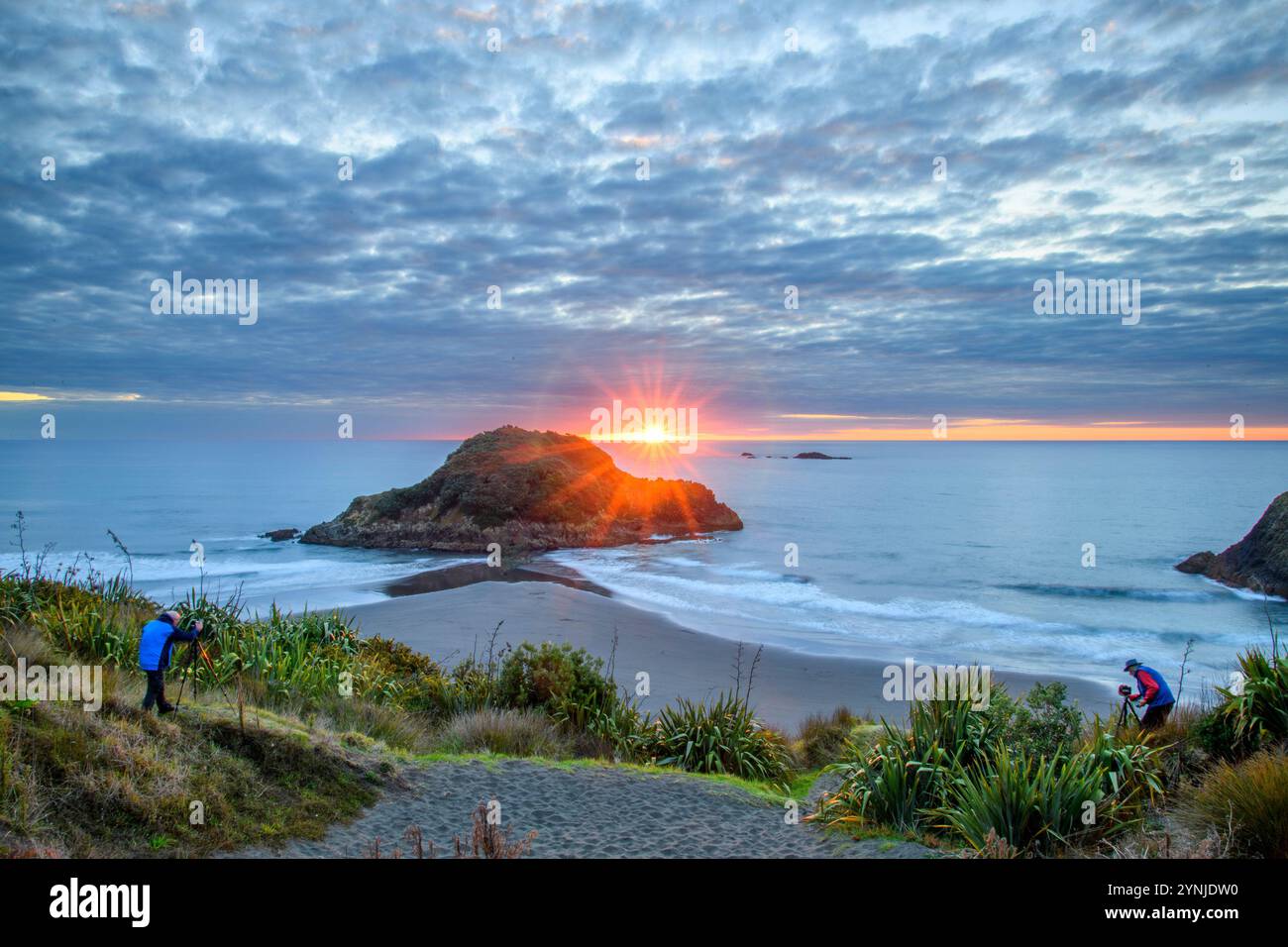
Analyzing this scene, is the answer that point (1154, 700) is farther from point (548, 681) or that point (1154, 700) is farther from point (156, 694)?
point (156, 694)

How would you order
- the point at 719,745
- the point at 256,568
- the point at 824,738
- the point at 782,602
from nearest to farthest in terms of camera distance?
the point at 719,745
the point at 824,738
the point at 782,602
the point at 256,568

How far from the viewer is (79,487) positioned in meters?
84.2

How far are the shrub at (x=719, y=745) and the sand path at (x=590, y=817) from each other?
122 centimetres

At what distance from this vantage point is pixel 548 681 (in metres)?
12.2

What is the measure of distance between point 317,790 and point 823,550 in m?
45.8

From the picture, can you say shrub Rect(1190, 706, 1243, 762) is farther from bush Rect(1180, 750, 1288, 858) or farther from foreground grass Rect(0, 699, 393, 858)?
foreground grass Rect(0, 699, 393, 858)

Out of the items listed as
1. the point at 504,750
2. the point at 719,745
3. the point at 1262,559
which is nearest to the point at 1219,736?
the point at 719,745

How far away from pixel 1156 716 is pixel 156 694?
11.7m

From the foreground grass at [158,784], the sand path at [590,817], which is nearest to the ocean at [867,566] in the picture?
the sand path at [590,817]

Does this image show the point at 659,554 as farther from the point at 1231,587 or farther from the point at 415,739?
the point at 415,739

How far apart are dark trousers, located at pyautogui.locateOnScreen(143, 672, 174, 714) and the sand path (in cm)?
220

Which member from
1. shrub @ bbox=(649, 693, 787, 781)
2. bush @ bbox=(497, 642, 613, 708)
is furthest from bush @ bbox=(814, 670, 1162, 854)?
bush @ bbox=(497, 642, 613, 708)

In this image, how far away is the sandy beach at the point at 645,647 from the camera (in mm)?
18578
